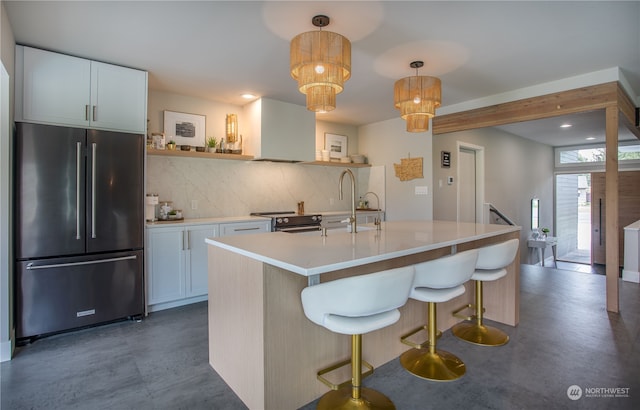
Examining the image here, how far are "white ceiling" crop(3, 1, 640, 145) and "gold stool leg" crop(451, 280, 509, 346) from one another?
2019mm

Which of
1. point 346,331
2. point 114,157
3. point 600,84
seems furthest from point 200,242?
point 600,84

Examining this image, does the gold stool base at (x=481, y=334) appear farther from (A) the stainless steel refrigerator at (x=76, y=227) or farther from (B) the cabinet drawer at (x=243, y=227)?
(A) the stainless steel refrigerator at (x=76, y=227)

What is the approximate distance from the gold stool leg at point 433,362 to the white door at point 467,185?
12.0ft

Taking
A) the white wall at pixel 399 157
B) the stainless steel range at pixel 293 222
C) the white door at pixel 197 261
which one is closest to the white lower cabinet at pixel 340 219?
the stainless steel range at pixel 293 222

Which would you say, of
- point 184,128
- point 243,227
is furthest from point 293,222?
point 184,128

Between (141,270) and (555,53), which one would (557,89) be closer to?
(555,53)

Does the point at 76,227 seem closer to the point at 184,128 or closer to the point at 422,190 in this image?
the point at 184,128

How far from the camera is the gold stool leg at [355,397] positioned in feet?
5.82

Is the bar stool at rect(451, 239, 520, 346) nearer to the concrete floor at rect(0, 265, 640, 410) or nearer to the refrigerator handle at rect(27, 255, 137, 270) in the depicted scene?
the concrete floor at rect(0, 265, 640, 410)

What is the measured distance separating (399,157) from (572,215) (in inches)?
248

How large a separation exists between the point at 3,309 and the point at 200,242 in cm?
166

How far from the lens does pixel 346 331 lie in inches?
61.7

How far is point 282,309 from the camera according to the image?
1750 millimetres

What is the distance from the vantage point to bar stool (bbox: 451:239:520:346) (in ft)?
7.98
